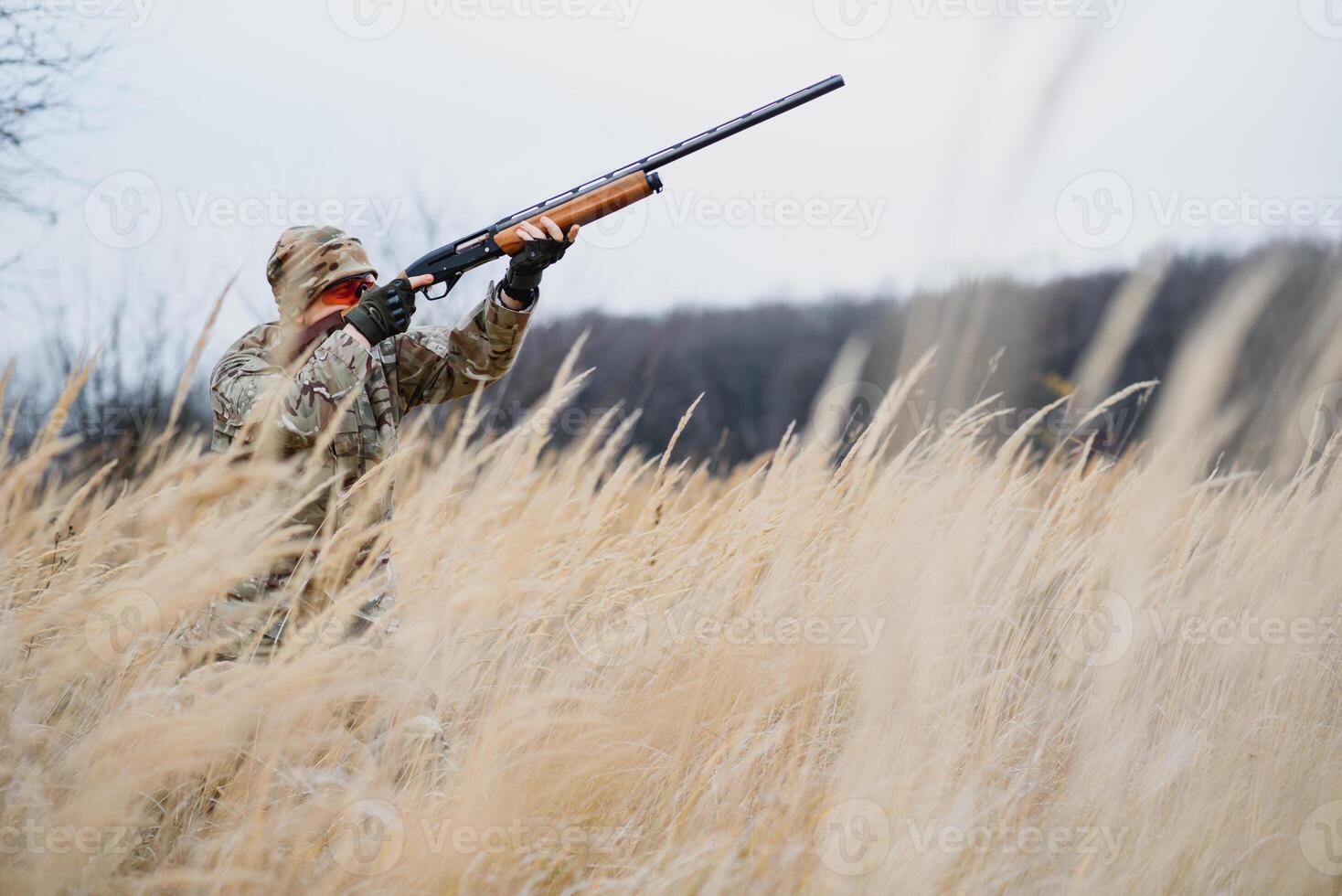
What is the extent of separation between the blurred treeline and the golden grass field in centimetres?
29

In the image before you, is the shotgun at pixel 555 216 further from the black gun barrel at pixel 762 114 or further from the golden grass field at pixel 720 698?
the golden grass field at pixel 720 698

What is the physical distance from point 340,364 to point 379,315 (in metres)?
0.17

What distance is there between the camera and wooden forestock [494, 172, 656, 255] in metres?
A: 2.78

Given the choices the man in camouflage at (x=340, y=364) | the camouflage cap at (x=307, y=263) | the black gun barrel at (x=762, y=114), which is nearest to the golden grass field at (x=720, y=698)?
the man in camouflage at (x=340, y=364)

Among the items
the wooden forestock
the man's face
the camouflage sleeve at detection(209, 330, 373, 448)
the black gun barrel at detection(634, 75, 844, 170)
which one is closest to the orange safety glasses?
the man's face

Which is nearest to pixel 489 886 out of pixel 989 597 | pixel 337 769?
pixel 337 769

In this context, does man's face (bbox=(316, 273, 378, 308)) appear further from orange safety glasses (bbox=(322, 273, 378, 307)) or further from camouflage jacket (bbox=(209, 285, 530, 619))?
camouflage jacket (bbox=(209, 285, 530, 619))

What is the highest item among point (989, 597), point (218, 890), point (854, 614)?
point (218, 890)

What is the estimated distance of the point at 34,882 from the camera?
152 cm

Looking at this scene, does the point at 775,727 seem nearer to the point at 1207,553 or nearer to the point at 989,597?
the point at 989,597

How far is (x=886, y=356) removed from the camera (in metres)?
27.1

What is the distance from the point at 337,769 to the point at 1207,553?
265 centimetres

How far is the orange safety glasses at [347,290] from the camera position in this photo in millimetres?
2598

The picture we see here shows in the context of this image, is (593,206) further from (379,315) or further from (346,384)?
(346,384)
